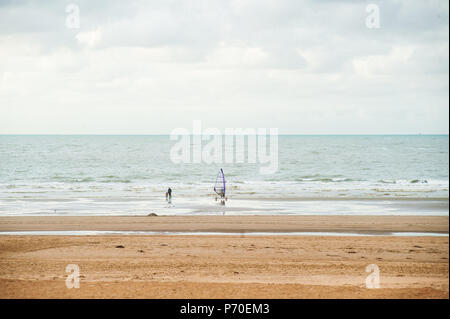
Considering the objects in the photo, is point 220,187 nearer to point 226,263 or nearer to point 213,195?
point 213,195

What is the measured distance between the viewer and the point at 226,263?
40.3 ft

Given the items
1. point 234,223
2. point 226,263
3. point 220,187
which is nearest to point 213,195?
point 220,187

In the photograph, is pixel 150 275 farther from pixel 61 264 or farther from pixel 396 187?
pixel 396 187

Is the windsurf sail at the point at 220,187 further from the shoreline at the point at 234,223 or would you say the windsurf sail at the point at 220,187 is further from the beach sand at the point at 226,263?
the beach sand at the point at 226,263

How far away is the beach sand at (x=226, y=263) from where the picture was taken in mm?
9258

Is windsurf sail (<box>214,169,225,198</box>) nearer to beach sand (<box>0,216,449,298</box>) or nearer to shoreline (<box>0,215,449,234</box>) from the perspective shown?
shoreline (<box>0,215,449,234</box>)

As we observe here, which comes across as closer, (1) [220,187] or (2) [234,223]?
(2) [234,223]

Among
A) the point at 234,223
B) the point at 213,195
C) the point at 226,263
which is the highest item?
the point at 213,195

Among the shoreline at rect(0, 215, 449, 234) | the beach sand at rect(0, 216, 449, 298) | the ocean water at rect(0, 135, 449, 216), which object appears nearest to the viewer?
the beach sand at rect(0, 216, 449, 298)

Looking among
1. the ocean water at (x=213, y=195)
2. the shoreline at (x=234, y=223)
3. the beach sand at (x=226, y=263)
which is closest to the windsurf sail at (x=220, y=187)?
the ocean water at (x=213, y=195)

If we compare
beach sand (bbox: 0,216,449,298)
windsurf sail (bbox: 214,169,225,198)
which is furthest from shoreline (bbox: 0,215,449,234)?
windsurf sail (bbox: 214,169,225,198)

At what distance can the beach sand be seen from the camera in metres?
9.26

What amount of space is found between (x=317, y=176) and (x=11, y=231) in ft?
122
